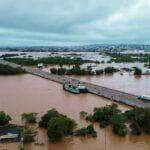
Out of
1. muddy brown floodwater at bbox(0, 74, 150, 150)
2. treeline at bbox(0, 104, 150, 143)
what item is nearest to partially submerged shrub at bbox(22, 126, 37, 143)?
treeline at bbox(0, 104, 150, 143)

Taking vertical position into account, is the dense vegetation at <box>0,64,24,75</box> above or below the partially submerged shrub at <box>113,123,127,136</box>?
below

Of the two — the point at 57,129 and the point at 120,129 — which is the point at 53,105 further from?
the point at 57,129

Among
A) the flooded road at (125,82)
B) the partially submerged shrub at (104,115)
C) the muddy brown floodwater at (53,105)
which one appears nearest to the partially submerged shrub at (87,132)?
the muddy brown floodwater at (53,105)

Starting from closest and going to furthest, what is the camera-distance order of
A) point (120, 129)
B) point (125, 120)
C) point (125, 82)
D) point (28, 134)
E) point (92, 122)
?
1. point (28, 134)
2. point (120, 129)
3. point (125, 120)
4. point (92, 122)
5. point (125, 82)

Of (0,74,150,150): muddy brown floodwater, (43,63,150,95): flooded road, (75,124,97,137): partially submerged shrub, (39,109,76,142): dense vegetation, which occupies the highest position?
(39,109,76,142): dense vegetation

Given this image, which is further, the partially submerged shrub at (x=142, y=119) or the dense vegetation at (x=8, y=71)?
the dense vegetation at (x=8, y=71)

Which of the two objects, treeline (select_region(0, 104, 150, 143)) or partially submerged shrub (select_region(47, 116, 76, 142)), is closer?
partially submerged shrub (select_region(47, 116, 76, 142))

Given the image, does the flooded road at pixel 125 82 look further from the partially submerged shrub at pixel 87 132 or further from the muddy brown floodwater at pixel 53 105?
the partially submerged shrub at pixel 87 132

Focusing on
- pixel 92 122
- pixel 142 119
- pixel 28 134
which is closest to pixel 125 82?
pixel 92 122

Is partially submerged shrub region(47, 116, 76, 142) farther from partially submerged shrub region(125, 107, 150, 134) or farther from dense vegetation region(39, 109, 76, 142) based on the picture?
partially submerged shrub region(125, 107, 150, 134)
